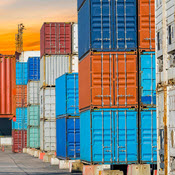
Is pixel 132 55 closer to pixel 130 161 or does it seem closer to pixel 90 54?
pixel 90 54

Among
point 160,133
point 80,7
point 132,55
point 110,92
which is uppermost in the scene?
point 80,7

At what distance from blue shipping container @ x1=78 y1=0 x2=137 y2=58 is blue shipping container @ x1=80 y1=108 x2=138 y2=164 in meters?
3.59

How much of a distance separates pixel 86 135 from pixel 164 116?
38.7 ft

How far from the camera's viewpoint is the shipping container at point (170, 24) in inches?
778

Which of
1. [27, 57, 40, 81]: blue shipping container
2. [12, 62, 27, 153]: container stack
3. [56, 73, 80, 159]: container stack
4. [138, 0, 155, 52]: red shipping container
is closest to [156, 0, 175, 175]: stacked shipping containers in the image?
[138, 0, 155, 52]: red shipping container

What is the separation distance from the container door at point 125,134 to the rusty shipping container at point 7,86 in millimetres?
54305

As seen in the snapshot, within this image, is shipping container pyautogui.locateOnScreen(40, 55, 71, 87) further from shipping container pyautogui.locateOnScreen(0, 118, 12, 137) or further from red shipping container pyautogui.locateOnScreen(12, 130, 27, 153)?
shipping container pyautogui.locateOnScreen(0, 118, 12, 137)

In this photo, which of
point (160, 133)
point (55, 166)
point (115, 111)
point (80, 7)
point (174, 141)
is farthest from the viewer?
point (55, 166)

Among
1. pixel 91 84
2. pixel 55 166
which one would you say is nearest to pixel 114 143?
pixel 91 84

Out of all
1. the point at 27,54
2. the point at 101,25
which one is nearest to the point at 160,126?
the point at 101,25

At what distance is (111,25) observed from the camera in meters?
30.7

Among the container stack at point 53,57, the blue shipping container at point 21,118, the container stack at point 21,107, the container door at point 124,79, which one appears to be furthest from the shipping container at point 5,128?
the container door at point 124,79

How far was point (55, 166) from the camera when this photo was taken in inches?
1747

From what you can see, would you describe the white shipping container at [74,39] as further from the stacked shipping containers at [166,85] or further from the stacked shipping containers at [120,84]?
the stacked shipping containers at [166,85]
